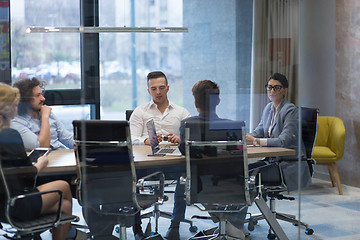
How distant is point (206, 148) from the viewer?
3420mm

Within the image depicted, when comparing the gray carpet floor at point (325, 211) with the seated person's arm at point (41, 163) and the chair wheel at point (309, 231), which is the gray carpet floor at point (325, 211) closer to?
the chair wheel at point (309, 231)

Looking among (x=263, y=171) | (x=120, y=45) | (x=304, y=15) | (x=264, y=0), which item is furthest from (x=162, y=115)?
(x=304, y=15)

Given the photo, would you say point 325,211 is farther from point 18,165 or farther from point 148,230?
point 18,165

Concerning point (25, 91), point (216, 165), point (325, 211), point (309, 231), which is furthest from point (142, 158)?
point (325, 211)

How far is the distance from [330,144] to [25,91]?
237 cm

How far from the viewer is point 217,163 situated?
3480mm

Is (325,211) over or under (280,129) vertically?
under

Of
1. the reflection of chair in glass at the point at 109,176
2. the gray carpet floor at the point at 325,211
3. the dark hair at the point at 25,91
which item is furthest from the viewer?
the gray carpet floor at the point at 325,211

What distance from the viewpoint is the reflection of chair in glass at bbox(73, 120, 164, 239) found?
3.25 meters

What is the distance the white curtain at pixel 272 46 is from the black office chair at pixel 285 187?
219mm

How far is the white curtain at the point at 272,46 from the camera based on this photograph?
3740 millimetres

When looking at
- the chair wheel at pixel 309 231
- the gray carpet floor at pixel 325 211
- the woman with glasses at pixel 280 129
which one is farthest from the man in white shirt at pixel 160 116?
the chair wheel at pixel 309 231

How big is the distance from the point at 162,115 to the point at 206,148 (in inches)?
15.1

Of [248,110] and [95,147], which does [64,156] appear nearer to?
[95,147]
